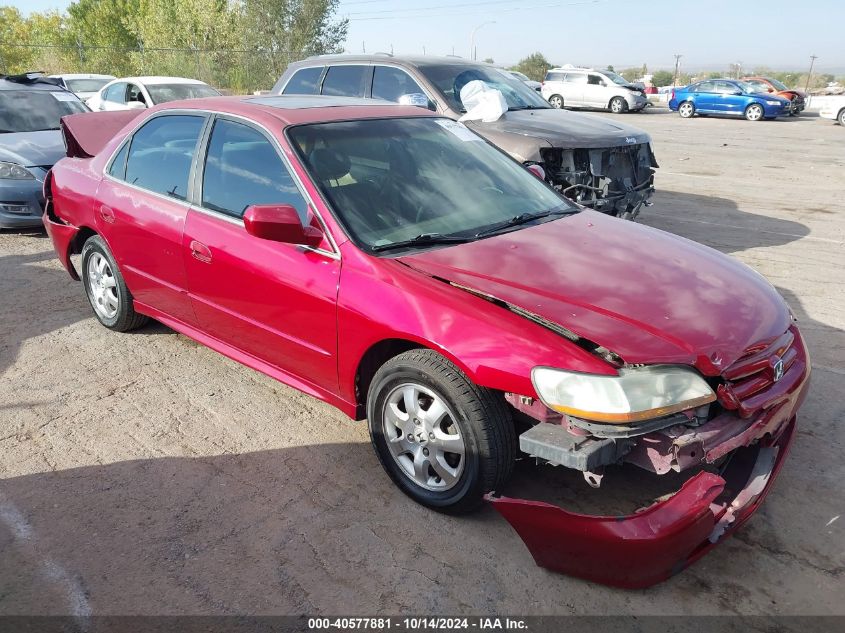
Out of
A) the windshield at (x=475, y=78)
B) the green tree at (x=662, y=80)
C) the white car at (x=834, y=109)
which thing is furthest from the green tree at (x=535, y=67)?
the windshield at (x=475, y=78)

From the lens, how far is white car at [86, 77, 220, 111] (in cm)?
1270

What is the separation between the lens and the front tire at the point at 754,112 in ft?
76.9

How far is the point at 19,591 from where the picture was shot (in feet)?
8.58

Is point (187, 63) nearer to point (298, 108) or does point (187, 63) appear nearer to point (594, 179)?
point (594, 179)

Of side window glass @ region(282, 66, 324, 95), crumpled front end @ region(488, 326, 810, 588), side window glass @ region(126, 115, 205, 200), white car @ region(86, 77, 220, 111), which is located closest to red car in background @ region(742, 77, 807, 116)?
white car @ region(86, 77, 220, 111)

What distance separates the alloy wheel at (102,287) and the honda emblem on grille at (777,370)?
4052mm

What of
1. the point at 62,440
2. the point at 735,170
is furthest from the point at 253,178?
the point at 735,170

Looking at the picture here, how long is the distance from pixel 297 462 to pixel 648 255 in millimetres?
2007

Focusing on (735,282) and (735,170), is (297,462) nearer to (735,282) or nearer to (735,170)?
(735,282)

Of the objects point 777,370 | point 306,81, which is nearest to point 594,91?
point 306,81

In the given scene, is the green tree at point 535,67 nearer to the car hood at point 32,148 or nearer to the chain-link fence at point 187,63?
the chain-link fence at point 187,63

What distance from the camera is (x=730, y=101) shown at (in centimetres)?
2412

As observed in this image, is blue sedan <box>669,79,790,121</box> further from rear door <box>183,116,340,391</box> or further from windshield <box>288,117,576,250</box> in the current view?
rear door <box>183,116,340,391</box>

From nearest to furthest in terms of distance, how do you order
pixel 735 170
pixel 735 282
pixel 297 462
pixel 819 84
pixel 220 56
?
pixel 735 282 → pixel 297 462 → pixel 735 170 → pixel 220 56 → pixel 819 84
